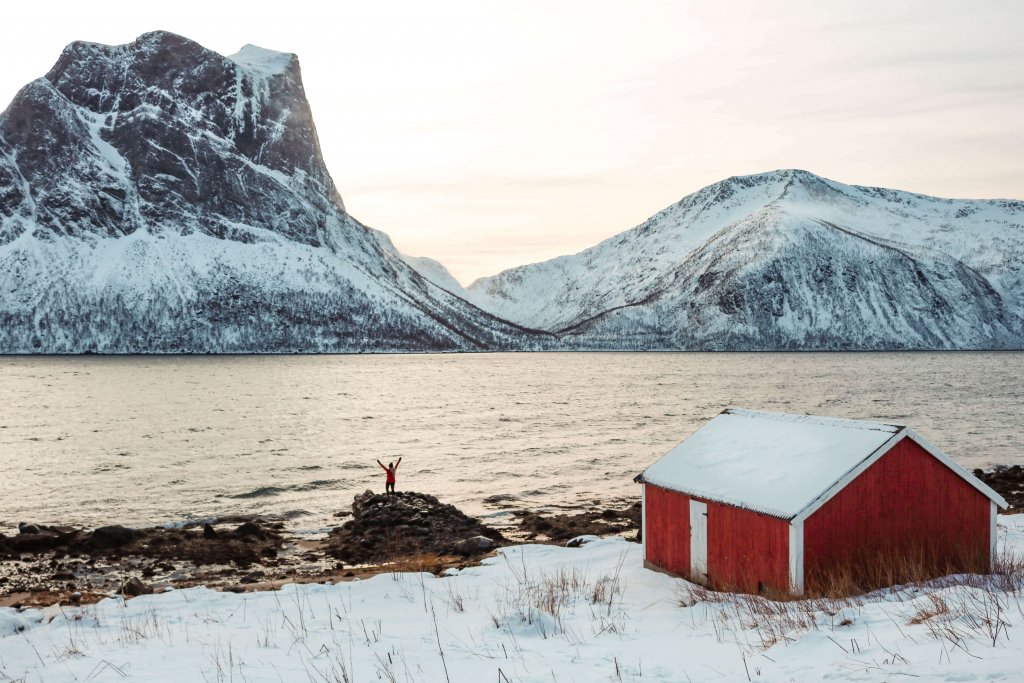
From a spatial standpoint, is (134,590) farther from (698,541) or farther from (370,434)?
(370,434)

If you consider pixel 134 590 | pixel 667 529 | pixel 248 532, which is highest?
pixel 667 529

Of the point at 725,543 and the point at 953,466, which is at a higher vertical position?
the point at 953,466

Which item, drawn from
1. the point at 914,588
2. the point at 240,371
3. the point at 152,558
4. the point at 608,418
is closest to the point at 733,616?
the point at 914,588

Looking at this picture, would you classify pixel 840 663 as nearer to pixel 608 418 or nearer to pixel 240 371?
pixel 608 418

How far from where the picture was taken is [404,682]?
36.0ft

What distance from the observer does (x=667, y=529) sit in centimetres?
1961

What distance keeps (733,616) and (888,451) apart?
198 inches

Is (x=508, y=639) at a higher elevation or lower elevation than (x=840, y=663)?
lower

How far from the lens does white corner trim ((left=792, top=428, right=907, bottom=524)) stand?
1566 cm

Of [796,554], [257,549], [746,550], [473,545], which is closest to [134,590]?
[257,549]

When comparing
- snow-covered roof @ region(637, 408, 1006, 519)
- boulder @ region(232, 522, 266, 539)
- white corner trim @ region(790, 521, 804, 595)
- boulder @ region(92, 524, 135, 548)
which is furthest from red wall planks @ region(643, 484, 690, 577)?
boulder @ region(92, 524, 135, 548)

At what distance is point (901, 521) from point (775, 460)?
268 centimetres

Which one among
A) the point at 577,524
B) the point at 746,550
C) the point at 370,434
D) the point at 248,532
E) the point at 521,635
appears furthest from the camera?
the point at 370,434

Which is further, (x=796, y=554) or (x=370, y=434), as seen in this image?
(x=370, y=434)
